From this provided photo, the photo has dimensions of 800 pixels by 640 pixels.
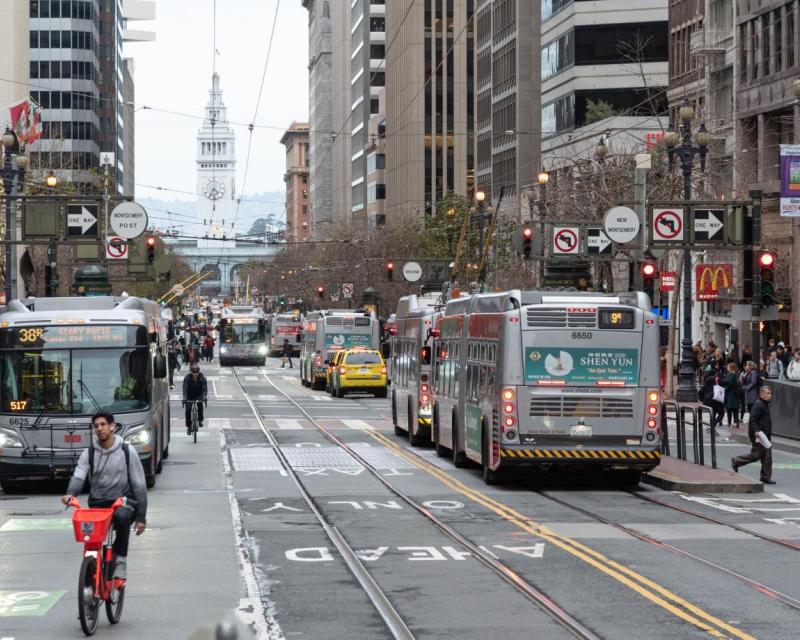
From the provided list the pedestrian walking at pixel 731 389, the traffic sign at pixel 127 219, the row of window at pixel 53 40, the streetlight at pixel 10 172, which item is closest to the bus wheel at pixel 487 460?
the pedestrian walking at pixel 731 389

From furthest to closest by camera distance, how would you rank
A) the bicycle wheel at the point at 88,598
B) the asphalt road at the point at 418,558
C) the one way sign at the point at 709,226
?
1. the one way sign at the point at 709,226
2. the asphalt road at the point at 418,558
3. the bicycle wheel at the point at 88,598

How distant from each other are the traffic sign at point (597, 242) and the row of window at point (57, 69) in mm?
110414

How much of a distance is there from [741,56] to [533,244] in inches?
923

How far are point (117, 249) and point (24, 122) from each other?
78.8ft

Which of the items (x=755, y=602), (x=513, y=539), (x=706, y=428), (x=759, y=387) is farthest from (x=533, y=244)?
(x=755, y=602)

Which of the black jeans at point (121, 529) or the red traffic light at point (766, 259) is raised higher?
the red traffic light at point (766, 259)

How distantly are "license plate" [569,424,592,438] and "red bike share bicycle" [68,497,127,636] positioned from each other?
12290mm

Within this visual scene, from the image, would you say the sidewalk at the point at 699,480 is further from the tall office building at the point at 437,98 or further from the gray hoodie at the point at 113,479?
the tall office building at the point at 437,98

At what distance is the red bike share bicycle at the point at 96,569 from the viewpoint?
12469mm

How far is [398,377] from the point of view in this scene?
129ft

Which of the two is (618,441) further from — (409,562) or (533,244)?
(533,244)

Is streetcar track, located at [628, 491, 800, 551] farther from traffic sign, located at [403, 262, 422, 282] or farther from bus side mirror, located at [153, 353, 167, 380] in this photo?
traffic sign, located at [403, 262, 422, 282]

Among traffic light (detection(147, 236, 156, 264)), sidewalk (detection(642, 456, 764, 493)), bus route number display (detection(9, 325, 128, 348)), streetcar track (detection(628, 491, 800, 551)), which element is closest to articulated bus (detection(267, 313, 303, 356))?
traffic light (detection(147, 236, 156, 264))

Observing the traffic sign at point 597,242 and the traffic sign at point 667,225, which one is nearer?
the traffic sign at point 667,225
